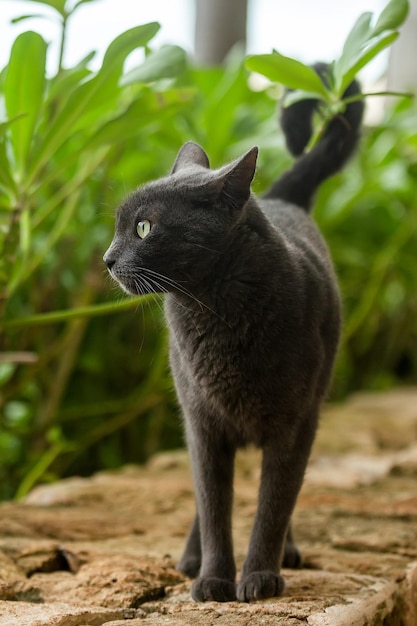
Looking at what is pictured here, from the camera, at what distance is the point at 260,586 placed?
1.37 metres

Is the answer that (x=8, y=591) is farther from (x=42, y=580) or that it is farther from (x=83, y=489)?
(x=83, y=489)

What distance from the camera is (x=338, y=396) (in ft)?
13.2

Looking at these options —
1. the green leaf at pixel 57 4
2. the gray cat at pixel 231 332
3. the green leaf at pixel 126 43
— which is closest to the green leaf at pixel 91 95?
the green leaf at pixel 126 43

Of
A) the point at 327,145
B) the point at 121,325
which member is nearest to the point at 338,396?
the point at 121,325

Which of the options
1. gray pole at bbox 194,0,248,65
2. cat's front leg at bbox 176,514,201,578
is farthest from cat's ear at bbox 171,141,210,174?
gray pole at bbox 194,0,248,65

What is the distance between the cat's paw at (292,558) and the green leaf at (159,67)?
110 cm

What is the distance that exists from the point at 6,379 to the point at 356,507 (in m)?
1.17

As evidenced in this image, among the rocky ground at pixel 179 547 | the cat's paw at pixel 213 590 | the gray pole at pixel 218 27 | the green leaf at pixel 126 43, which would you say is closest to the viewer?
the rocky ground at pixel 179 547

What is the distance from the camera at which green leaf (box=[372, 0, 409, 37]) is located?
5.09ft

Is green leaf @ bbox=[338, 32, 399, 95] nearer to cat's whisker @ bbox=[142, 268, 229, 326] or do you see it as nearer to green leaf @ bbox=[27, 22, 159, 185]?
green leaf @ bbox=[27, 22, 159, 185]

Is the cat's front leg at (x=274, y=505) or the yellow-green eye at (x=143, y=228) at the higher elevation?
the yellow-green eye at (x=143, y=228)

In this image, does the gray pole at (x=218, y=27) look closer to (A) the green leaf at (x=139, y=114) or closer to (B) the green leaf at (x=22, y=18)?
(A) the green leaf at (x=139, y=114)

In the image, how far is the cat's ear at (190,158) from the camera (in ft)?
5.12

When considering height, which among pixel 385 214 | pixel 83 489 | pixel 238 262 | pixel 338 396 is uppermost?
pixel 238 262
